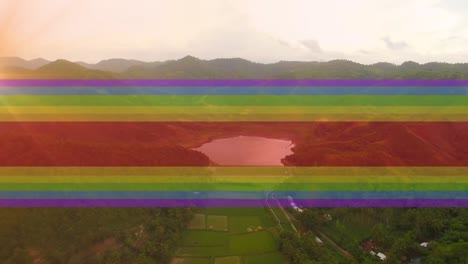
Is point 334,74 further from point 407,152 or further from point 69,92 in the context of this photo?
Answer: point 69,92

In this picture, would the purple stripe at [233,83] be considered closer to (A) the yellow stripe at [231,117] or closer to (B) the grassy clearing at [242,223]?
(A) the yellow stripe at [231,117]

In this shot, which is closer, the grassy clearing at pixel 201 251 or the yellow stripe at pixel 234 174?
the grassy clearing at pixel 201 251

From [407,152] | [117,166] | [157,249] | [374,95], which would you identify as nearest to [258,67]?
[374,95]

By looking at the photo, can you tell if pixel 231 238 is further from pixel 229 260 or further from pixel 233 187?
pixel 233 187

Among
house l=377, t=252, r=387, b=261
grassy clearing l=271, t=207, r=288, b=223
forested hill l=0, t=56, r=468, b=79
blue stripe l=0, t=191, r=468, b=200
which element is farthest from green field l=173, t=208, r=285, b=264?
forested hill l=0, t=56, r=468, b=79

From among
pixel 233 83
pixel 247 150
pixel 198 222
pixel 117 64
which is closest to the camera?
pixel 198 222

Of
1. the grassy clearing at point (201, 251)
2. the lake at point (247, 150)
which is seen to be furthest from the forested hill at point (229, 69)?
the grassy clearing at point (201, 251)

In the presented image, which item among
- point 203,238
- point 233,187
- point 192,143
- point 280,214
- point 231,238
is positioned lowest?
point 231,238

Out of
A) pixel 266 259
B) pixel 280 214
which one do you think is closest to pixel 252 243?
pixel 266 259
